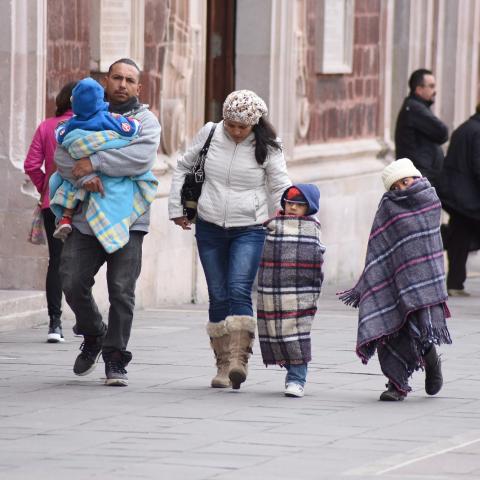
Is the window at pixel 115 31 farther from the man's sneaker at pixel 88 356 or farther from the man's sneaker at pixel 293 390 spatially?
the man's sneaker at pixel 293 390

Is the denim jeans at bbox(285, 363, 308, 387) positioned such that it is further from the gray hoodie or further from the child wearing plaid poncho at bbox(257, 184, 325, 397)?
the gray hoodie

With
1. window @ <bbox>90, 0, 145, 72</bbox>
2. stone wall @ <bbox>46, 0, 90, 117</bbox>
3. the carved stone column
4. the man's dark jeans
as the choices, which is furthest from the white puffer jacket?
window @ <bbox>90, 0, 145, 72</bbox>

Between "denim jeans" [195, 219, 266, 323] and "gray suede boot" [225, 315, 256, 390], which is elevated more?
"denim jeans" [195, 219, 266, 323]

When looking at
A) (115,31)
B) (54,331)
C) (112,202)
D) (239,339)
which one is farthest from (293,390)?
(115,31)

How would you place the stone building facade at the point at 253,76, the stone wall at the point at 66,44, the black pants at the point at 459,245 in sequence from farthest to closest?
the black pants at the point at 459,245 < the stone wall at the point at 66,44 < the stone building facade at the point at 253,76

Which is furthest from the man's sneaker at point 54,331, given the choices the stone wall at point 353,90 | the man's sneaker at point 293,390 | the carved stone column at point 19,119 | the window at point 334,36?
the window at point 334,36

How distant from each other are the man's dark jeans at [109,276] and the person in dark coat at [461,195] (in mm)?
7237

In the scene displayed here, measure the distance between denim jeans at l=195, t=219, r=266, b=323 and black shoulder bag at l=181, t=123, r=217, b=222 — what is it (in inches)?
3.6

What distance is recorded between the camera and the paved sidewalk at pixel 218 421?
7797 mm

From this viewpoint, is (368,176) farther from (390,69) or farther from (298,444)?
(298,444)

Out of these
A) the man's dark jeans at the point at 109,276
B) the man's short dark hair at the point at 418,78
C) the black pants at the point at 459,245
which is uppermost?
the man's short dark hair at the point at 418,78

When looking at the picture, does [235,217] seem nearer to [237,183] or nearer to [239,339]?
[237,183]

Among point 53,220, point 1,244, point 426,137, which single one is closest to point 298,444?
point 53,220

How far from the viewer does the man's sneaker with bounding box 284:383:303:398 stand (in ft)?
33.0
